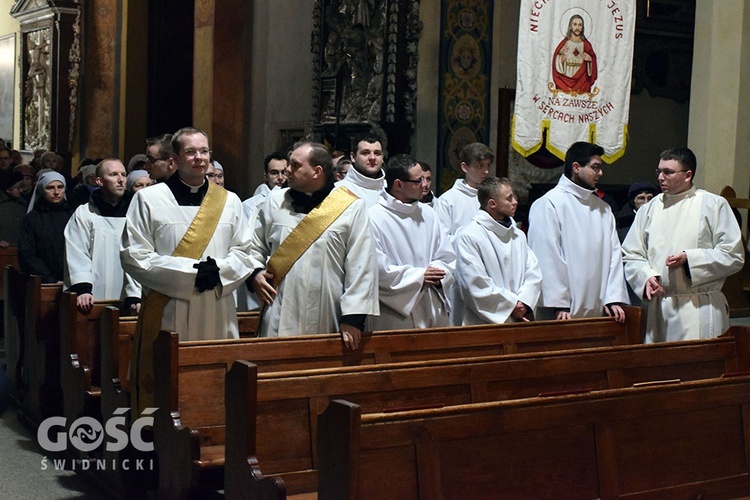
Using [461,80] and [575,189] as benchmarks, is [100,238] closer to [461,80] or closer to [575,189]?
[575,189]

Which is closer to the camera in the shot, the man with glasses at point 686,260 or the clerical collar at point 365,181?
the man with glasses at point 686,260

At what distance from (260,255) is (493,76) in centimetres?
554

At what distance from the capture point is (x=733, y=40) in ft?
28.1

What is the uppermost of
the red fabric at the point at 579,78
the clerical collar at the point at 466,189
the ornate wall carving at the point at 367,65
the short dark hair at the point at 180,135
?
the ornate wall carving at the point at 367,65

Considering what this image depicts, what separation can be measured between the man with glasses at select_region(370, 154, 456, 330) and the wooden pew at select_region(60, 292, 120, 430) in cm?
141

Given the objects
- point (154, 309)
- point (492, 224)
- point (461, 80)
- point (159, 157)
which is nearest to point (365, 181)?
point (492, 224)

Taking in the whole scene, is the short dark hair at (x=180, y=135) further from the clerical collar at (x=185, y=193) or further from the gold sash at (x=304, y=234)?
the gold sash at (x=304, y=234)

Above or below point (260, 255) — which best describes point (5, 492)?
below

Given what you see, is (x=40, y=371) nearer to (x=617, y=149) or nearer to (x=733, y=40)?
(x=617, y=149)

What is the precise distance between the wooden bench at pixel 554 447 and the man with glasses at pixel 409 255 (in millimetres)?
1880

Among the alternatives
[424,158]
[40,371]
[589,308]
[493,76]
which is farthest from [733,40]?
[40,371]

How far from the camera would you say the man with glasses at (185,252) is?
439 cm

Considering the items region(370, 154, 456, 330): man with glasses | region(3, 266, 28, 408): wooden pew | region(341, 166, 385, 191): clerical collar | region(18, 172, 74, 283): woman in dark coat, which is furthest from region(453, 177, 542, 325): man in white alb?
Answer: region(18, 172, 74, 283): woman in dark coat

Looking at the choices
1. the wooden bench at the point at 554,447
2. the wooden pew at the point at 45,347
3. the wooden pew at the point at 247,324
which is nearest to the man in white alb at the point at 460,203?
the wooden pew at the point at 247,324
